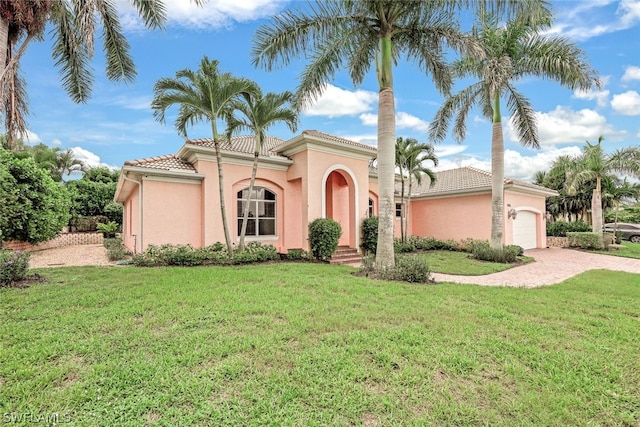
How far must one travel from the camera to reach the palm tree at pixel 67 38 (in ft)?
25.5

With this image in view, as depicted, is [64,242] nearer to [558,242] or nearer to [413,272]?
[413,272]

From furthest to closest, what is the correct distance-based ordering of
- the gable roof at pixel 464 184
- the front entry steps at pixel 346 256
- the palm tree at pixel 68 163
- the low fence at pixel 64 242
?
the palm tree at pixel 68 163 < the gable roof at pixel 464 184 < the low fence at pixel 64 242 < the front entry steps at pixel 346 256

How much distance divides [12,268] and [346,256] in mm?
11272

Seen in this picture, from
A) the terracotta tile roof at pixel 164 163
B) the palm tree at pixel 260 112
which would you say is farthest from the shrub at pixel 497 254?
the terracotta tile roof at pixel 164 163

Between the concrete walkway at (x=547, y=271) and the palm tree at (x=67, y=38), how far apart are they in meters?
12.2

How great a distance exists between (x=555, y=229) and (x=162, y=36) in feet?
109

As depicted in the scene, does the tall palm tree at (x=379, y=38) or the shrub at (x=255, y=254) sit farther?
the shrub at (x=255, y=254)

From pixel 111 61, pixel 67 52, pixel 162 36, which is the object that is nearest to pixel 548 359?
pixel 162 36

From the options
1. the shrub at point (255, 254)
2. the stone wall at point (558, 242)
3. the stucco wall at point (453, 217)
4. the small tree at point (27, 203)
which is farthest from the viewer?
the stone wall at point (558, 242)

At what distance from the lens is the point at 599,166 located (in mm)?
21094

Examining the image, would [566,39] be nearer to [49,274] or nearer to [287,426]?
[287,426]

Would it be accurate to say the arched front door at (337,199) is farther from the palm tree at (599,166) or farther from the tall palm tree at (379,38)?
the palm tree at (599,166)

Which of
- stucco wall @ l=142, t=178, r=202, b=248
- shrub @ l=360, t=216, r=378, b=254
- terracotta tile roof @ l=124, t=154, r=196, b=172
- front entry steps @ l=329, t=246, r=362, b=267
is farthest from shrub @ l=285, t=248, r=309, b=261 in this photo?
terracotta tile roof @ l=124, t=154, r=196, b=172

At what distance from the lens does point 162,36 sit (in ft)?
34.6
